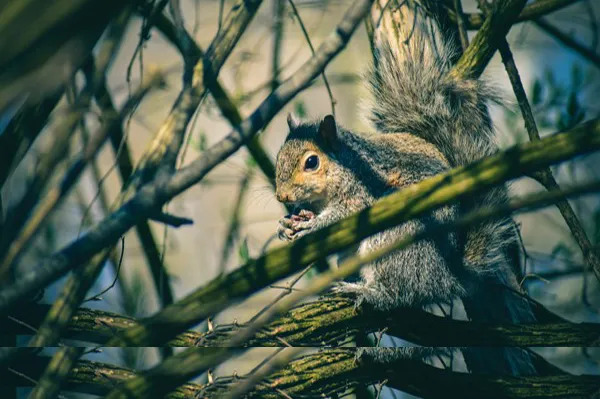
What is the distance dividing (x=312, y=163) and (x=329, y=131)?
98mm

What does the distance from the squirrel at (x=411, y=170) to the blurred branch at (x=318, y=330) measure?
0.14 m

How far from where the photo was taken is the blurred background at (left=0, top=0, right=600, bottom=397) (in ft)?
5.62

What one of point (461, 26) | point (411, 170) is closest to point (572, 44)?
point (461, 26)

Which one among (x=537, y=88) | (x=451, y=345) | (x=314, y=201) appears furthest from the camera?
(x=537, y=88)

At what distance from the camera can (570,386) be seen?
1229 mm

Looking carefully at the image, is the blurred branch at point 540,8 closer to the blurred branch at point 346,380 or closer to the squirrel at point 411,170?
the squirrel at point 411,170

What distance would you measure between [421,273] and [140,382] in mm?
895

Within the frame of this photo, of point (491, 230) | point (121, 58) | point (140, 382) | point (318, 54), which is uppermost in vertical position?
point (121, 58)

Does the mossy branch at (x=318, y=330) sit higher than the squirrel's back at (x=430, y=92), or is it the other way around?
the squirrel's back at (x=430, y=92)

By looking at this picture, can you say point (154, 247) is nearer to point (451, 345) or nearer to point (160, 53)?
point (160, 53)

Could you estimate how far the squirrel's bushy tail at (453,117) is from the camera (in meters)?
1.51

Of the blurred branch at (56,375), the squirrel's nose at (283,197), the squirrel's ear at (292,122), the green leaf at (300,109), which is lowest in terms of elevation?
the blurred branch at (56,375)

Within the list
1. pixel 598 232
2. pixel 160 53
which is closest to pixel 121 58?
pixel 160 53

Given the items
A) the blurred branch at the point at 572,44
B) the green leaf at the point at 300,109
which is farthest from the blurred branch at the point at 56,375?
the blurred branch at the point at 572,44
